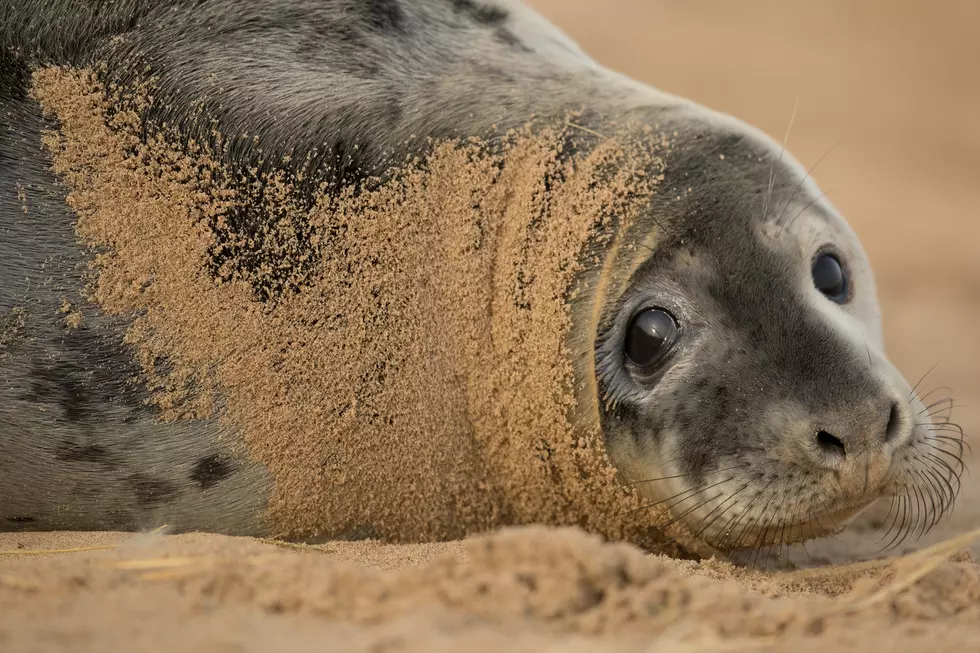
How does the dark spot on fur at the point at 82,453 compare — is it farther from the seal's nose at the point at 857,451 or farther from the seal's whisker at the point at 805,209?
the seal's whisker at the point at 805,209

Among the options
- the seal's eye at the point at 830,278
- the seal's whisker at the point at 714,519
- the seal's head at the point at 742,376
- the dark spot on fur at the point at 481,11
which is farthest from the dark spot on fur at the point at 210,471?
the seal's eye at the point at 830,278

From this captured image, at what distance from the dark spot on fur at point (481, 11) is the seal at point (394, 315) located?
398mm

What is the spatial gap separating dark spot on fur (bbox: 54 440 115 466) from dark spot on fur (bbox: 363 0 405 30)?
1.36 metres

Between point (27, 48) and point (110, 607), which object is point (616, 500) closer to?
point (110, 607)

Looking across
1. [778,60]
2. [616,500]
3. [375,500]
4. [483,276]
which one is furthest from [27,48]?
[778,60]

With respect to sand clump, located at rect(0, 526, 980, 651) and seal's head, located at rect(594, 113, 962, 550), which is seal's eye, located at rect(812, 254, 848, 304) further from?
sand clump, located at rect(0, 526, 980, 651)

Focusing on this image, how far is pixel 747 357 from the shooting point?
2.38 metres

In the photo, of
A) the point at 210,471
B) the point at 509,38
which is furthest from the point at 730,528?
the point at 509,38

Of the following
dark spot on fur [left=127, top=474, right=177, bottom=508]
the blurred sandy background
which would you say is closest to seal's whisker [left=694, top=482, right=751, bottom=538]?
dark spot on fur [left=127, top=474, right=177, bottom=508]

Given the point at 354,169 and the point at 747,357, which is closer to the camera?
the point at 747,357

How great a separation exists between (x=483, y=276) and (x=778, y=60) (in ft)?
20.6

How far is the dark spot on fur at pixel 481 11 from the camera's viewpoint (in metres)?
3.02

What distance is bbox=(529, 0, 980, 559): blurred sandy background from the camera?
16.3 ft

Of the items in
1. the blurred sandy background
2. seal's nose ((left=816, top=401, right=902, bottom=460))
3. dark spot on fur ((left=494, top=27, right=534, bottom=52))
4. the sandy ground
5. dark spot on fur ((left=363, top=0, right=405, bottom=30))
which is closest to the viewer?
the sandy ground
